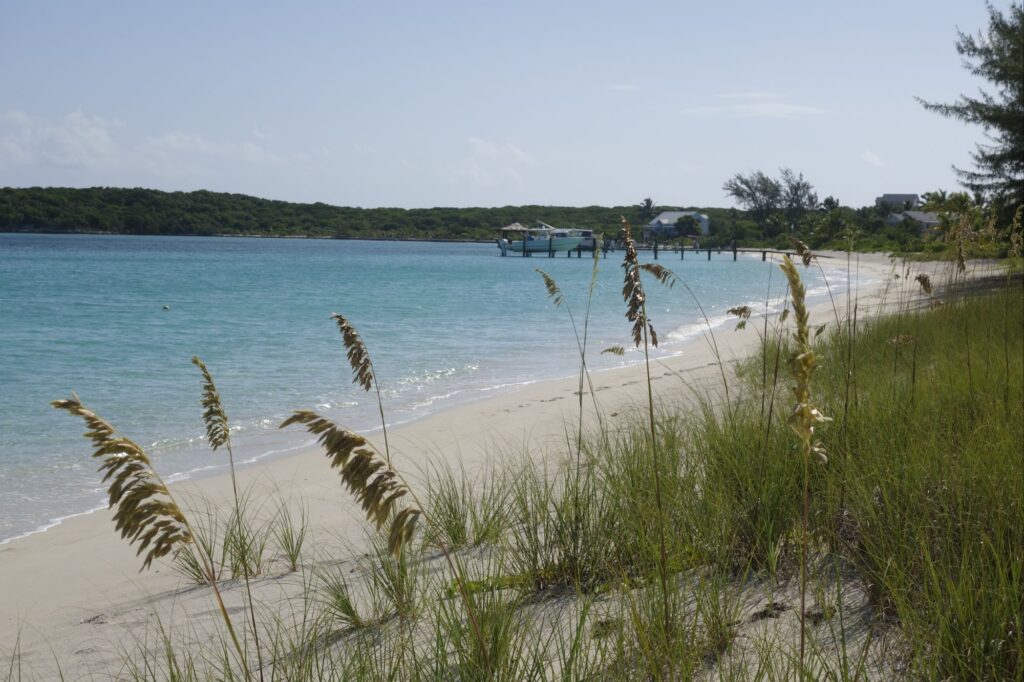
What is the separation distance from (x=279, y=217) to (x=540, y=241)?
69842 mm

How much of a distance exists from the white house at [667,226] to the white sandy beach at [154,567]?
106 m

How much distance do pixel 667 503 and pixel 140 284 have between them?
1647 inches

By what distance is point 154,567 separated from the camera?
5031 mm

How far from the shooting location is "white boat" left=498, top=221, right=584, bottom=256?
9338 centimetres

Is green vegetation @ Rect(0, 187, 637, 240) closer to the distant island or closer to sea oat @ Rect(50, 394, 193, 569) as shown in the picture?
the distant island

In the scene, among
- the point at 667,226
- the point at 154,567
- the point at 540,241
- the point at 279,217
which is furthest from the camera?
the point at 279,217

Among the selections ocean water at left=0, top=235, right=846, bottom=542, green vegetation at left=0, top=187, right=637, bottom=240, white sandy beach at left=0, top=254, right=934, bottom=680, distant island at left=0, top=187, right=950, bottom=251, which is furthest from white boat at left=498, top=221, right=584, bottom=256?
white sandy beach at left=0, top=254, right=934, bottom=680

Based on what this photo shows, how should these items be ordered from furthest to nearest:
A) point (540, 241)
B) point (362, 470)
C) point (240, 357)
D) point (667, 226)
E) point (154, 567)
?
point (667, 226) < point (540, 241) < point (240, 357) < point (154, 567) < point (362, 470)

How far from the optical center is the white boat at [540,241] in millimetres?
93375

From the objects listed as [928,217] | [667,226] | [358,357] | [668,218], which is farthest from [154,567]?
[668,218]

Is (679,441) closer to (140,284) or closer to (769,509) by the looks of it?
(769,509)

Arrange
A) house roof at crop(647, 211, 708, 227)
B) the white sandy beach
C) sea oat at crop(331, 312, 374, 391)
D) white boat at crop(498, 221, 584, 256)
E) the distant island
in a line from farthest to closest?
the distant island
house roof at crop(647, 211, 708, 227)
white boat at crop(498, 221, 584, 256)
the white sandy beach
sea oat at crop(331, 312, 374, 391)

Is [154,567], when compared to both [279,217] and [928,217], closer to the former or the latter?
[928,217]

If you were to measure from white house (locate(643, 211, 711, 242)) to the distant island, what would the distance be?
59 cm
